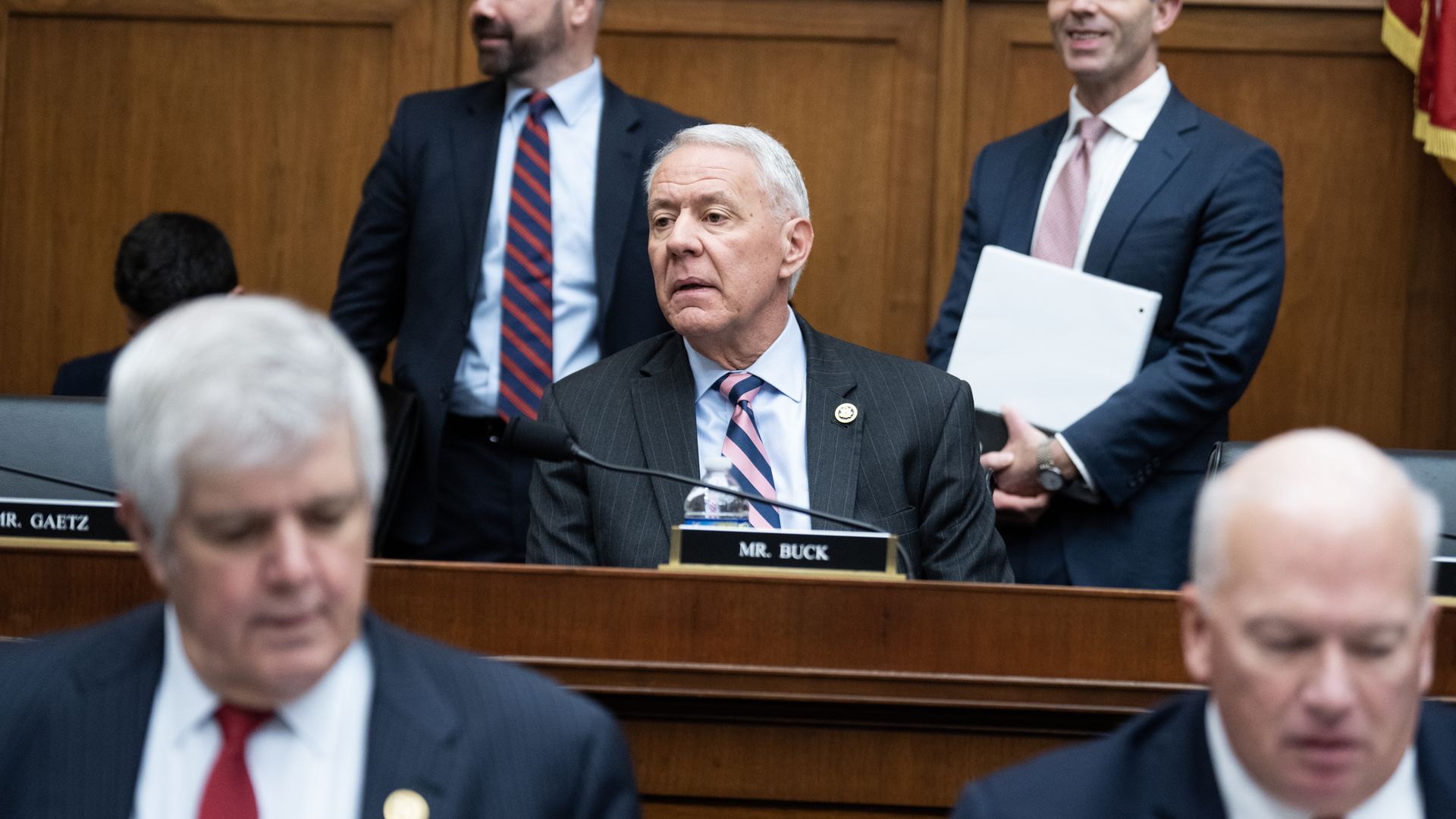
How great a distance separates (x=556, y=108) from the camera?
399 cm

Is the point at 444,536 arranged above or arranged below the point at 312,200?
below

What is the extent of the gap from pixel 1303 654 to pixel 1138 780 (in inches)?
8.1

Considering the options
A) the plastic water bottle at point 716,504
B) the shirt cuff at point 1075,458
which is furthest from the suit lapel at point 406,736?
the shirt cuff at point 1075,458

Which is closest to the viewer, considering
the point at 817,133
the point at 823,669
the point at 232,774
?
the point at 232,774

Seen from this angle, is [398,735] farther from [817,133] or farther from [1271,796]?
[817,133]

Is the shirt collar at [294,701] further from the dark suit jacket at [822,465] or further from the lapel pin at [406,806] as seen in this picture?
the dark suit jacket at [822,465]

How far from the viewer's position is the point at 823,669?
92.9 inches

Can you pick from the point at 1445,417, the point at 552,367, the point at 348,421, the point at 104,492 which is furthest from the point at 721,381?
the point at 1445,417

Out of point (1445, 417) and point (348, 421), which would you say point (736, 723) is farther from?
point (1445, 417)

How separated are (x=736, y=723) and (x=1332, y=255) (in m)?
2.86

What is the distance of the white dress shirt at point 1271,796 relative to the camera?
4.87 feet

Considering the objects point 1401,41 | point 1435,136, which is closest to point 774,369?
point 1435,136

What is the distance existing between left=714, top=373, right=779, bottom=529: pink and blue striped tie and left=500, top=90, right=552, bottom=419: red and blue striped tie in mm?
782

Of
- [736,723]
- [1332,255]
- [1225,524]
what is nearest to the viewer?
[1225,524]
